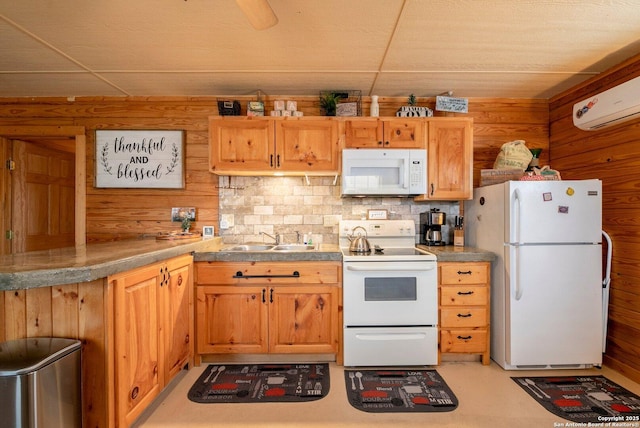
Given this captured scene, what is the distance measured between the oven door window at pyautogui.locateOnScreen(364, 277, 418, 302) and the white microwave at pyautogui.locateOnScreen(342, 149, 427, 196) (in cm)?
74

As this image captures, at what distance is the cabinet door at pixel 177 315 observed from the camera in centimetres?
210

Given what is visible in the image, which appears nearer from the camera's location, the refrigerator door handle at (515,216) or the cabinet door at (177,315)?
the cabinet door at (177,315)

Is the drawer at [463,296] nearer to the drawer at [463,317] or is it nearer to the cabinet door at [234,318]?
the drawer at [463,317]

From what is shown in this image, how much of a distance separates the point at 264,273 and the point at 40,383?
1393 millimetres

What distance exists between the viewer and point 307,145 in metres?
2.78

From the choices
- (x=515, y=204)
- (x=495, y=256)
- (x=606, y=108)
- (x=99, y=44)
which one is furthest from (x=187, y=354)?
(x=606, y=108)

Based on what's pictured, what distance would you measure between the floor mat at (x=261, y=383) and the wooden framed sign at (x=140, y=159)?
1.70 meters

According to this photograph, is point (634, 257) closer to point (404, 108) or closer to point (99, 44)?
point (404, 108)

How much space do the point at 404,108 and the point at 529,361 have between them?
2.22m

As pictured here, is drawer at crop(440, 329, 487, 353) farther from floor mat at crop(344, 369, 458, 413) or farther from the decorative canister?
the decorative canister

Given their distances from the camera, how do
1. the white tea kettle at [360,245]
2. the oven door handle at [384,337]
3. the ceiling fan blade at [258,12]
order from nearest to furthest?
the ceiling fan blade at [258,12] → the oven door handle at [384,337] → the white tea kettle at [360,245]

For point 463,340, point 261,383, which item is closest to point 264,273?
point 261,383

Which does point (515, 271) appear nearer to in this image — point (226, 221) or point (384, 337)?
point (384, 337)

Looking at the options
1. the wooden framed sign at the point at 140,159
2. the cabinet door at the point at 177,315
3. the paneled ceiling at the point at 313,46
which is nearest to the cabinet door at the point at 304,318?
the cabinet door at the point at 177,315
